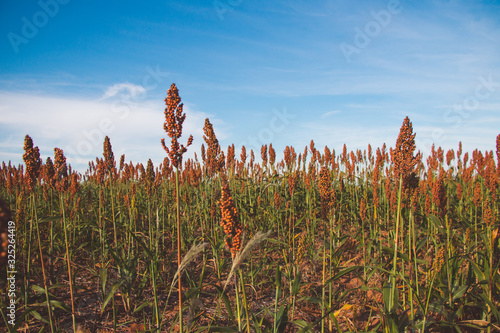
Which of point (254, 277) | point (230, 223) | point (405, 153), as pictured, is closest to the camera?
point (230, 223)

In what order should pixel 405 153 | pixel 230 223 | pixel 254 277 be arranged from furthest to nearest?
pixel 254 277 < pixel 405 153 < pixel 230 223

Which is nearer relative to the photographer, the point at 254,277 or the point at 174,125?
the point at 174,125

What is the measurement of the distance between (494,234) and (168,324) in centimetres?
399

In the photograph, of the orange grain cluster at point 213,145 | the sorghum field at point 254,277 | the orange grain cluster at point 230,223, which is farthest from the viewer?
the orange grain cluster at point 213,145

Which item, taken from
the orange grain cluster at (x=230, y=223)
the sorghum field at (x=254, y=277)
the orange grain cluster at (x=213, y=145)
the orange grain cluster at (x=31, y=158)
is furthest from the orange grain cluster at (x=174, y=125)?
the orange grain cluster at (x=213, y=145)

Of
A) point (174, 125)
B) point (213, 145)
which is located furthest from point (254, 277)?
point (174, 125)

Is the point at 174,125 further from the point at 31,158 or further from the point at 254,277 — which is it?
the point at 254,277

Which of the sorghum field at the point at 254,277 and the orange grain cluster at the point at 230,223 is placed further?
the sorghum field at the point at 254,277

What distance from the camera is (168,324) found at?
341 cm

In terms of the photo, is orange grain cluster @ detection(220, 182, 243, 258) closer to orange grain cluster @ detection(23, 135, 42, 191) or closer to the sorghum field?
the sorghum field

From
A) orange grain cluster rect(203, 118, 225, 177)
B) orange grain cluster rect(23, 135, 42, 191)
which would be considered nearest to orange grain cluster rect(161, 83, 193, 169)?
orange grain cluster rect(23, 135, 42, 191)

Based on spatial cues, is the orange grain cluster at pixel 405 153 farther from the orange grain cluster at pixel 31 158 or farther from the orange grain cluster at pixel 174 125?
the orange grain cluster at pixel 31 158

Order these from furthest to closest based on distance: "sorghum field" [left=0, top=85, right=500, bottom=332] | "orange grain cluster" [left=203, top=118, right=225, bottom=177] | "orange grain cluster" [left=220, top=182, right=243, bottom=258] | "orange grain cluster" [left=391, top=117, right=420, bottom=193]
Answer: "orange grain cluster" [left=203, top=118, right=225, bottom=177] → "orange grain cluster" [left=391, top=117, right=420, bottom=193] → "sorghum field" [left=0, top=85, right=500, bottom=332] → "orange grain cluster" [left=220, top=182, right=243, bottom=258]

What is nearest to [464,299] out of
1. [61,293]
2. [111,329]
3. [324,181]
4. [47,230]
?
[324,181]
